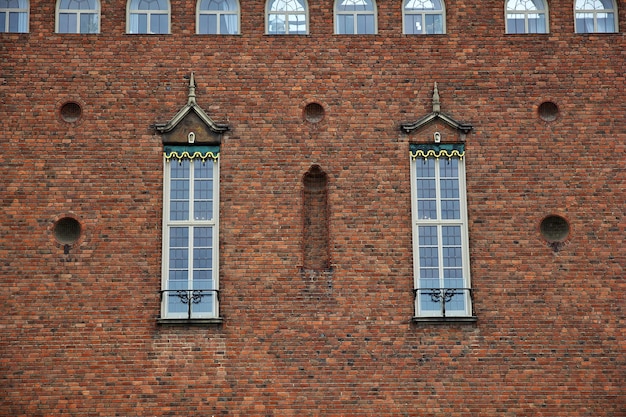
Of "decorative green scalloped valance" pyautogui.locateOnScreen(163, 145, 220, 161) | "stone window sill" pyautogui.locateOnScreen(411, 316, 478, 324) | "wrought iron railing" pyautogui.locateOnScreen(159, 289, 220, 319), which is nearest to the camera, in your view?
"stone window sill" pyautogui.locateOnScreen(411, 316, 478, 324)

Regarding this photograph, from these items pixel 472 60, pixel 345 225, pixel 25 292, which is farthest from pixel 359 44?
pixel 25 292

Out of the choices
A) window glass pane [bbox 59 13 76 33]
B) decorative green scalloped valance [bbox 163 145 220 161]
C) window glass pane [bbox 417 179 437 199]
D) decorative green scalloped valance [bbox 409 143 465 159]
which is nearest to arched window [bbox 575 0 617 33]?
decorative green scalloped valance [bbox 409 143 465 159]

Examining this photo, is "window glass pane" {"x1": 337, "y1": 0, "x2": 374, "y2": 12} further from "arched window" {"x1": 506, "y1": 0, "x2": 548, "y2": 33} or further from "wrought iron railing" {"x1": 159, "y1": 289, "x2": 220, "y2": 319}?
"wrought iron railing" {"x1": 159, "y1": 289, "x2": 220, "y2": 319}

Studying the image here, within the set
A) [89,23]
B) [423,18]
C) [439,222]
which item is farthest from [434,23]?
[89,23]

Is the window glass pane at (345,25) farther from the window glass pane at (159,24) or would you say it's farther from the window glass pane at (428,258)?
the window glass pane at (428,258)

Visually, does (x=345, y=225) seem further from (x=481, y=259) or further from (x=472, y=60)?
(x=472, y=60)

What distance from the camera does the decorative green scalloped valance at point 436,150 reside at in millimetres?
24422

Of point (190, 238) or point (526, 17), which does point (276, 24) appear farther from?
point (526, 17)

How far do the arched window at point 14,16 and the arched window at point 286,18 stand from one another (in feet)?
17.6

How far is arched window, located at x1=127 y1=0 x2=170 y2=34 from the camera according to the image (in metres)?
24.9

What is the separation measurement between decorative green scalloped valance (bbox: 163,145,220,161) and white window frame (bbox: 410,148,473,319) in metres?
4.27

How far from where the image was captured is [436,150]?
24453mm

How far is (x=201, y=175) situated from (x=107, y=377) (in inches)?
185

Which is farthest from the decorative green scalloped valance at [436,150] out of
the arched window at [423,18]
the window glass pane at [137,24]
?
the window glass pane at [137,24]
